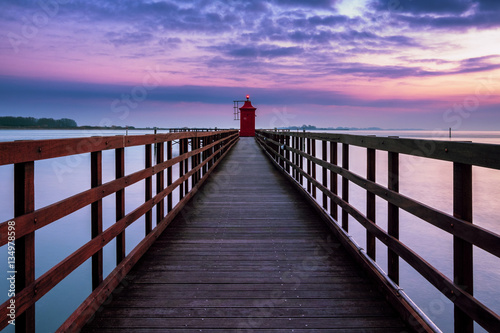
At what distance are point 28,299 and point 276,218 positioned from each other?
3.90 meters

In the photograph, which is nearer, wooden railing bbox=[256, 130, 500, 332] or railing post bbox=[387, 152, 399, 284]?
wooden railing bbox=[256, 130, 500, 332]

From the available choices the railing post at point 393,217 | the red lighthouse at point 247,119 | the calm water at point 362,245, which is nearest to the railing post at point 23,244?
the railing post at point 393,217

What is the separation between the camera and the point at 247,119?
39656 millimetres

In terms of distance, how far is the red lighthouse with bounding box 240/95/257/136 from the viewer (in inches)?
1478

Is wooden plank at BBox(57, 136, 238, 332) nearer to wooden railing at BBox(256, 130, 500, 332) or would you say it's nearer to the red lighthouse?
wooden railing at BBox(256, 130, 500, 332)

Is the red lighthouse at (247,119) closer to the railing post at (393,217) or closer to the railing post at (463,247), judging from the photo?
the railing post at (393,217)

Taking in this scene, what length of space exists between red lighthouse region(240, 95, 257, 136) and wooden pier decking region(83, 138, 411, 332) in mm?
32855

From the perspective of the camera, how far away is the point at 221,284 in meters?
3.12

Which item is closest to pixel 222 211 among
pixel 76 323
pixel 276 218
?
pixel 276 218

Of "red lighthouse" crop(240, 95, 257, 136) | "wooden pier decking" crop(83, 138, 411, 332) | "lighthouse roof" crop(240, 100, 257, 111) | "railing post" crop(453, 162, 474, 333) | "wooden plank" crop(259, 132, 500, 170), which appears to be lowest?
"wooden pier decking" crop(83, 138, 411, 332)

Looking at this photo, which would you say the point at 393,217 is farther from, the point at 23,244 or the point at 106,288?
the point at 23,244

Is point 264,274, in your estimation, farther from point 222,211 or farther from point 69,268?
point 222,211

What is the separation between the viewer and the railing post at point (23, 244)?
181 cm

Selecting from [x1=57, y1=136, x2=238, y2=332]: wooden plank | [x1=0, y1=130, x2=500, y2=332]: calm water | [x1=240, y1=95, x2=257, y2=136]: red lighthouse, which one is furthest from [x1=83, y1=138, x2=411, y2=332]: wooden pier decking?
[x1=240, y1=95, x2=257, y2=136]: red lighthouse
